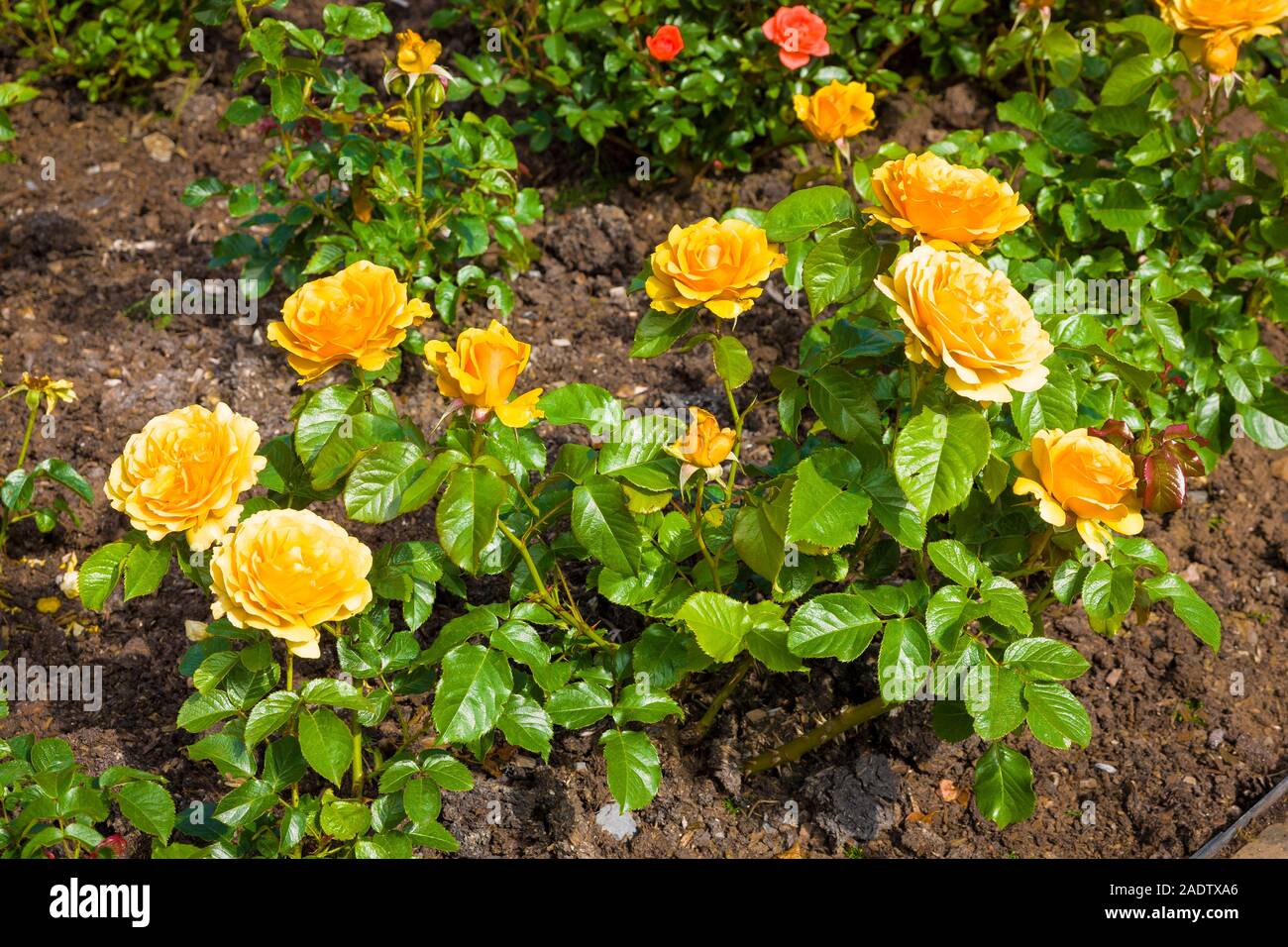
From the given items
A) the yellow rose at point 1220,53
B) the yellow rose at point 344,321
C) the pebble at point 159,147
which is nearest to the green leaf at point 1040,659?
the yellow rose at point 344,321

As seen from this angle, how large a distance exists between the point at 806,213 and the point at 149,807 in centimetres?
156

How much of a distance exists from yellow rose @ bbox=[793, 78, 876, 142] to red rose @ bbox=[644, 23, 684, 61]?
712mm

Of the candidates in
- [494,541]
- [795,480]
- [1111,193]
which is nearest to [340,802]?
[494,541]

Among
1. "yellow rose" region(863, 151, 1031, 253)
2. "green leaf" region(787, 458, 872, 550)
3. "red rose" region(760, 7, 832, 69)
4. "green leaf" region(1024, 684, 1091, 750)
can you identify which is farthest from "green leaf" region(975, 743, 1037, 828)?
"red rose" region(760, 7, 832, 69)

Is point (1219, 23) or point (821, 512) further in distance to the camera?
point (1219, 23)

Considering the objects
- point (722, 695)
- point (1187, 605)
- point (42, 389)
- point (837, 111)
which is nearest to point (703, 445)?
point (722, 695)

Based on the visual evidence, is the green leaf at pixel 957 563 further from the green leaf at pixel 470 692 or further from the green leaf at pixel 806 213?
the green leaf at pixel 470 692

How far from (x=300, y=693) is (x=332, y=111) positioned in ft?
6.00

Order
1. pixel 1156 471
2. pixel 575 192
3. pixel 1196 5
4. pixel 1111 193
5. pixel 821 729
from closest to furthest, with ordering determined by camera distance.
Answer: pixel 1156 471, pixel 821 729, pixel 1196 5, pixel 1111 193, pixel 575 192

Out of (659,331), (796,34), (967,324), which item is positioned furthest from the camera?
(796,34)

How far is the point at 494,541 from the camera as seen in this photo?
2.29 metres

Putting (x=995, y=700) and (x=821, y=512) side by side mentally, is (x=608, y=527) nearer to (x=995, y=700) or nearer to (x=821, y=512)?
(x=821, y=512)

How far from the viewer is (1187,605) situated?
2109 millimetres

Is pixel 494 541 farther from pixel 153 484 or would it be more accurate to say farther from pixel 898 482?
pixel 898 482
